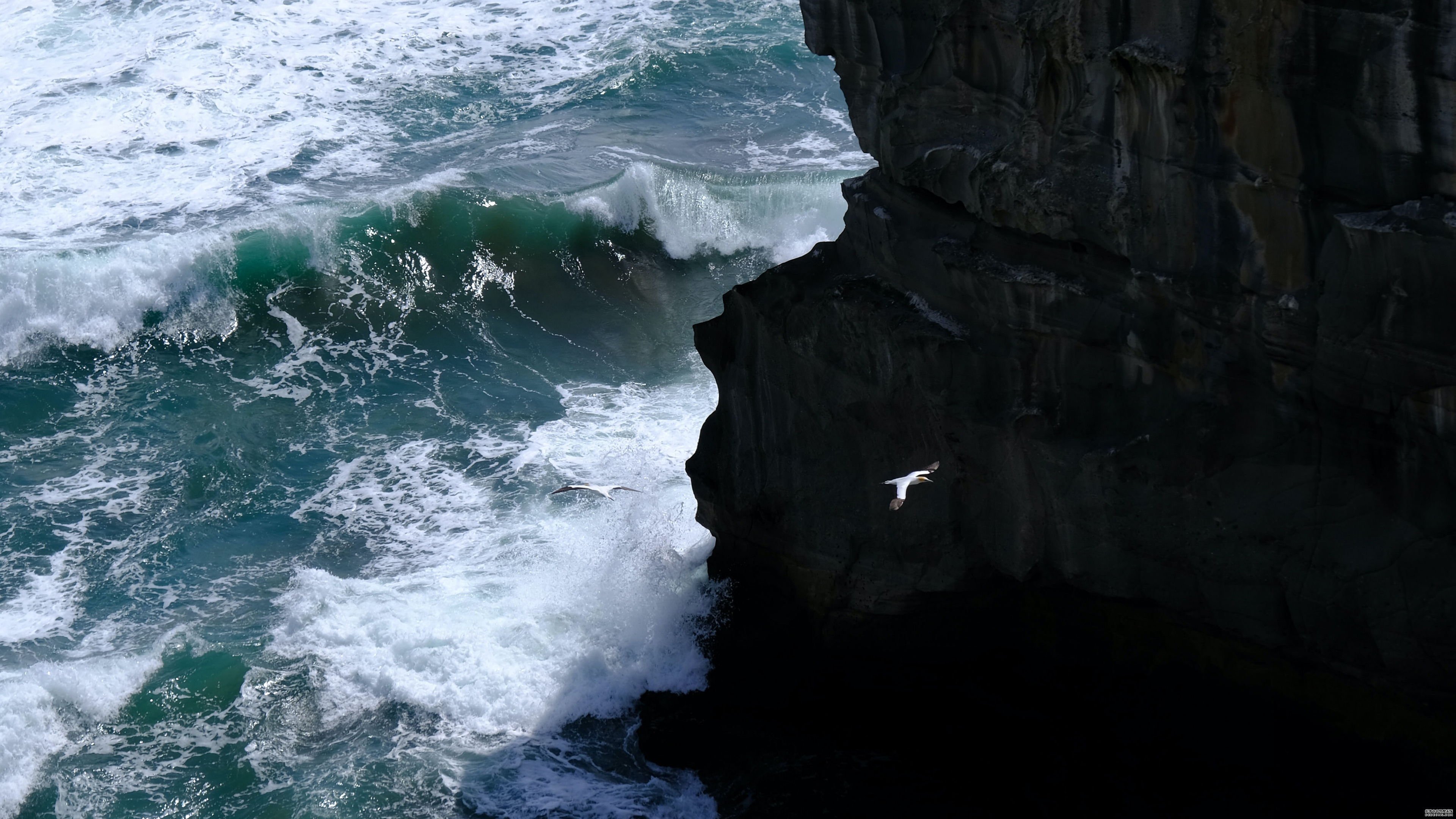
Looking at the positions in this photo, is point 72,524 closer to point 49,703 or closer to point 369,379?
point 49,703

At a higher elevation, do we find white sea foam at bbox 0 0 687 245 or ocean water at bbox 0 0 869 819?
white sea foam at bbox 0 0 687 245

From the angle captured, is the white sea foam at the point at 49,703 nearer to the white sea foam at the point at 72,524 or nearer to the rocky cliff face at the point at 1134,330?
the white sea foam at the point at 72,524

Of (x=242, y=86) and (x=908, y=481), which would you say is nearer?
(x=908, y=481)

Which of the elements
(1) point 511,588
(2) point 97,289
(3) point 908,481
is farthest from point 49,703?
(2) point 97,289

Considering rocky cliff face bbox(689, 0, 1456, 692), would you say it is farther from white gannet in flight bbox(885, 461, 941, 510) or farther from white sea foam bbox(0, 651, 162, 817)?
white sea foam bbox(0, 651, 162, 817)

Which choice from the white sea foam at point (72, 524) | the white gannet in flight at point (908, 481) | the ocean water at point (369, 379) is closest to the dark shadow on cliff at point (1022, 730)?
the ocean water at point (369, 379)

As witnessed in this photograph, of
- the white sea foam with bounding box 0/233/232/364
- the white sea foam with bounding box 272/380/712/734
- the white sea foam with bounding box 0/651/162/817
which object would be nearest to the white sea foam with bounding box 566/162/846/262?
the white sea foam with bounding box 272/380/712/734

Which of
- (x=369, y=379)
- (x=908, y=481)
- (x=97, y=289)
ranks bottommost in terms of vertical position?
(x=369, y=379)
